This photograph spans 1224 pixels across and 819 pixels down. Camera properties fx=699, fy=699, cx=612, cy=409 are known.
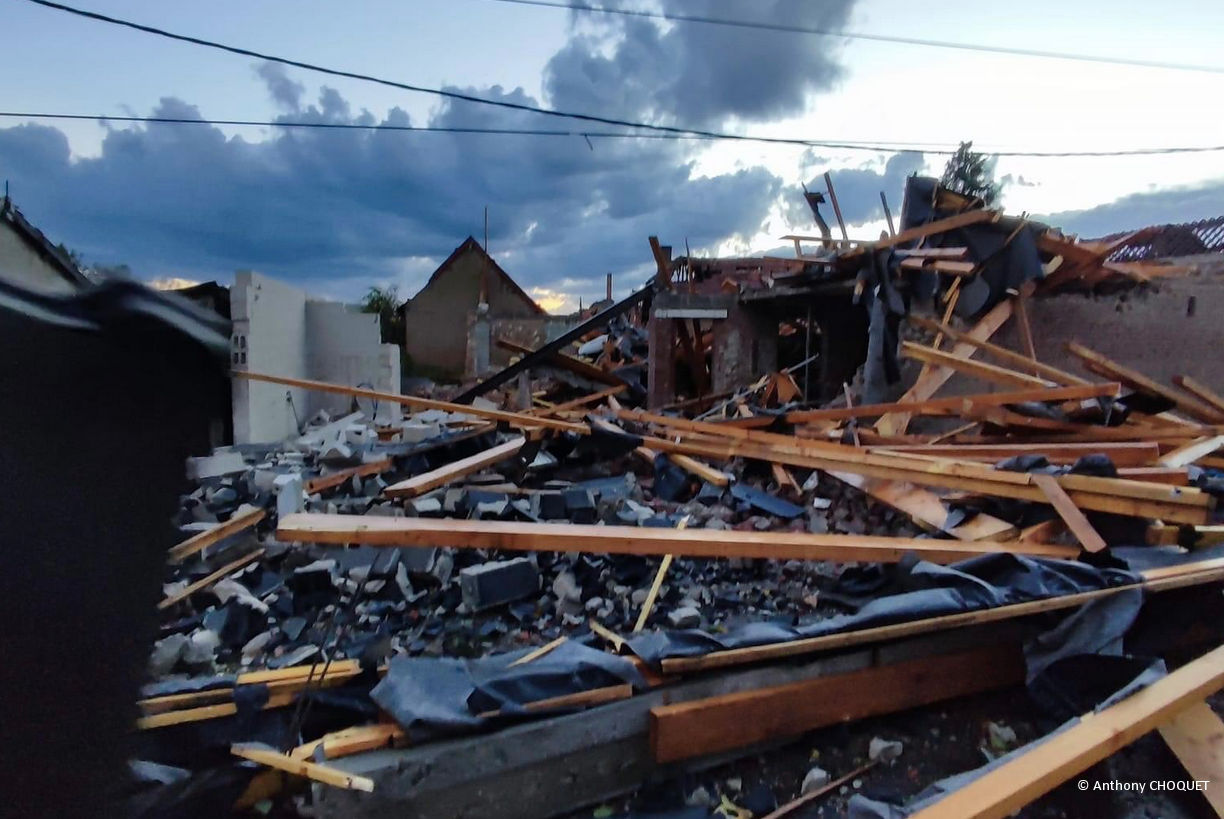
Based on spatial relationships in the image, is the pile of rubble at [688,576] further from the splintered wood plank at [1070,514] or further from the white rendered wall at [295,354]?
the white rendered wall at [295,354]

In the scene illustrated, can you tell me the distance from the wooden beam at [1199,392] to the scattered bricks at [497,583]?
691 cm

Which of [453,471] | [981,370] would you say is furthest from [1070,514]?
[453,471]

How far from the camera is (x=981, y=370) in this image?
21.2ft

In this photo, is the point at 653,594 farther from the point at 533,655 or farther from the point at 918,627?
the point at 918,627

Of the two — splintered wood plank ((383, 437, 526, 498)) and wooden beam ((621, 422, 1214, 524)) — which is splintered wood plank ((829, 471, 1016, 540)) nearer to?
wooden beam ((621, 422, 1214, 524))

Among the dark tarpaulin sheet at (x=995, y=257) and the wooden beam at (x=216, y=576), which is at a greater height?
the dark tarpaulin sheet at (x=995, y=257)

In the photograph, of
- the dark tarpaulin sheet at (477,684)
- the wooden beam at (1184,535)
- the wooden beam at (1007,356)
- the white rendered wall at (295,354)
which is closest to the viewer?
the dark tarpaulin sheet at (477,684)

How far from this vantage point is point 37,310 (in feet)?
2.49

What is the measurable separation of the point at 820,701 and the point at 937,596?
69cm

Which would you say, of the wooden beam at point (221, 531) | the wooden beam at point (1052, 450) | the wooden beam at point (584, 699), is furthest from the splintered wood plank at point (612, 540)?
the wooden beam at point (1052, 450)

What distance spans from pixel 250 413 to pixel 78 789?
31.8 feet

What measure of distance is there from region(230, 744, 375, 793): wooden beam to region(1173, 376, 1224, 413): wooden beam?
8.15 meters

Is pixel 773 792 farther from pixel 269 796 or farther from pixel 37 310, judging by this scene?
pixel 37 310

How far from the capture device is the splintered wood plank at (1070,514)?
12.0 feet
